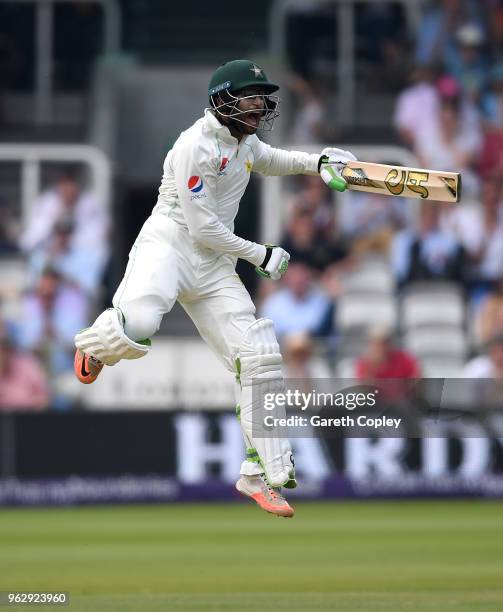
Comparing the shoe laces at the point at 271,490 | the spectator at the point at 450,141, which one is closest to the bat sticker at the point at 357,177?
the shoe laces at the point at 271,490

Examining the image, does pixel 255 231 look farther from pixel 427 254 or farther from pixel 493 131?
pixel 493 131

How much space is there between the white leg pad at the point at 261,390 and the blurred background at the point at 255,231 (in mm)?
3951

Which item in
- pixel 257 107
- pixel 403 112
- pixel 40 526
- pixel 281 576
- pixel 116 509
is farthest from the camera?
pixel 403 112

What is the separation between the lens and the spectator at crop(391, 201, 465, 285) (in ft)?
39.3

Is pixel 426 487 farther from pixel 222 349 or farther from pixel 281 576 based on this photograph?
pixel 222 349

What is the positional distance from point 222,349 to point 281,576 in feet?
5.27

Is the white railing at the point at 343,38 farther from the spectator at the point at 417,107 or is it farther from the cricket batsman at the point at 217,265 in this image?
the cricket batsman at the point at 217,265

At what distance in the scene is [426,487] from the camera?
11.5m

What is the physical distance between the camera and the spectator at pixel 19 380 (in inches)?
452

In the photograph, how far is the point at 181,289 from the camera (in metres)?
6.55

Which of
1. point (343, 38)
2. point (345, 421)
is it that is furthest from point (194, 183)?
point (343, 38)

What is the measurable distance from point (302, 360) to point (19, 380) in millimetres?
2186

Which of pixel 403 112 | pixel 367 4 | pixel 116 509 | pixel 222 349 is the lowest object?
pixel 116 509

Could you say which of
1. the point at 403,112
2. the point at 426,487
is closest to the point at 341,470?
the point at 426,487
